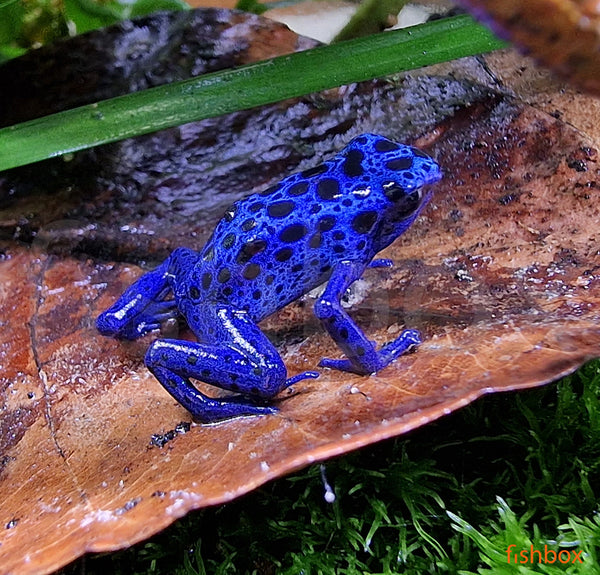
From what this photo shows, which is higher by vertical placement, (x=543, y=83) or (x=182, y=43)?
(x=543, y=83)

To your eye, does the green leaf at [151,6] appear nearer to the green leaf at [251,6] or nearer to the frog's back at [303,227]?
the green leaf at [251,6]

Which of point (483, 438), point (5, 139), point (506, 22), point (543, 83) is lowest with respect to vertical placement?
point (483, 438)

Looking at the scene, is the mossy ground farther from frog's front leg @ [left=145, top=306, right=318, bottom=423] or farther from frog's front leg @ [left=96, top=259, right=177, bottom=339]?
frog's front leg @ [left=96, top=259, right=177, bottom=339]

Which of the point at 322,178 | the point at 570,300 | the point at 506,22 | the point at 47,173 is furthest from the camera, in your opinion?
the point at 47,173

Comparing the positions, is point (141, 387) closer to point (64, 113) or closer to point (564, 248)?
point (64, 113)

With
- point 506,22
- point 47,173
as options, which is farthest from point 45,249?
point 506,22

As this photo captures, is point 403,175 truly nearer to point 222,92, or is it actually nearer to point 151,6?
point 222,92
